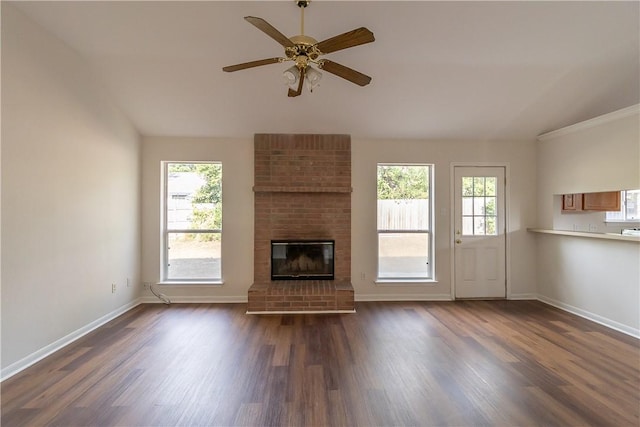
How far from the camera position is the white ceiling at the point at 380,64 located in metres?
2.47

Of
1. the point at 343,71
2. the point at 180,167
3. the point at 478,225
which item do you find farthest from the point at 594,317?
the point at 180,167

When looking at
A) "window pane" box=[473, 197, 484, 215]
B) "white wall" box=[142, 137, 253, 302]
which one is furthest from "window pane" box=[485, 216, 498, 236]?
"white wall" box=[142, 137, 253, 302]

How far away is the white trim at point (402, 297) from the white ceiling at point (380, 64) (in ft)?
7.99

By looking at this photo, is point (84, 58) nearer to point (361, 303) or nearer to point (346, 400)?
point (346, 400)

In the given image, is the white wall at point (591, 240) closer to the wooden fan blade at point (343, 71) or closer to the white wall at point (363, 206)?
the white wall at point (363, 206)

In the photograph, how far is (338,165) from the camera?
14.2 ft

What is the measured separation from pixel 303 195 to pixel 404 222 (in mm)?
1642

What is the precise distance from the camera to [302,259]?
432cm

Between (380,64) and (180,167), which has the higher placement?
(380,64)

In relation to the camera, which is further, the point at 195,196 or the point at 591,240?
the point at 195,196

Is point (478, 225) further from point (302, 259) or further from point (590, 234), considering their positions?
point (302, 259)

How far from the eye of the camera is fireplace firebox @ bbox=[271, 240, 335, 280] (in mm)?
4301

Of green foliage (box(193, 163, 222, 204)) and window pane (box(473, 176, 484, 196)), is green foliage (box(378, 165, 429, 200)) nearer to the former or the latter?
window pane (box(473, 176, 484, 196))

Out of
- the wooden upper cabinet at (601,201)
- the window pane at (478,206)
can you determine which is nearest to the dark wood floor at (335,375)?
the wooden upper cabinet at (601,201)
